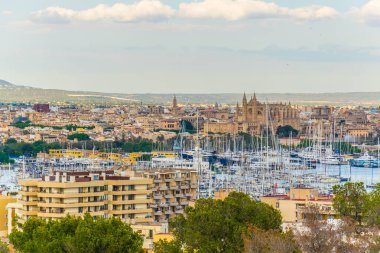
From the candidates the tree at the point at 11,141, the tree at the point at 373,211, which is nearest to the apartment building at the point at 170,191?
the tree at the point at 373,211

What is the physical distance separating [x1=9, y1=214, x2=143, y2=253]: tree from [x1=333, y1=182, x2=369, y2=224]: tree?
17.4 feet

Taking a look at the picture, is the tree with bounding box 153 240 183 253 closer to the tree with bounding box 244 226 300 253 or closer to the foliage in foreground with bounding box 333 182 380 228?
the tree with bounding box 244 226 300 253

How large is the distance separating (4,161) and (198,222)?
8521 centimetres

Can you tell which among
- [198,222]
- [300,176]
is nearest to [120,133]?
[300,176]

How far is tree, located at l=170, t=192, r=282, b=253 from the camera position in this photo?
25281 millimetres

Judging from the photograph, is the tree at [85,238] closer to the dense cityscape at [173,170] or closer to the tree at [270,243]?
the dense cityscape at [173,170]

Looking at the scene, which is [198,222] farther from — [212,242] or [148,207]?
[148,207]

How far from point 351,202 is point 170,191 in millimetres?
14830

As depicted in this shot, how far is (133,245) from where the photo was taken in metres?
25.1

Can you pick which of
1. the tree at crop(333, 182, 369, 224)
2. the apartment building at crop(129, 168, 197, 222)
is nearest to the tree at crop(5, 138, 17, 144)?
the apartment building at crop(129, 168, 197, 222)

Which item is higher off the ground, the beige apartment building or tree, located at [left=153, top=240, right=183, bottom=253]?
tree, located at [left=153, top=240, right=183, bottom=253]

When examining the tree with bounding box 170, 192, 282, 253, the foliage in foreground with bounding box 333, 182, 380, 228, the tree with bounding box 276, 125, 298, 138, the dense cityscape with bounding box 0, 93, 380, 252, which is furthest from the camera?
the tree with bounding box 276, 125, 298, 138

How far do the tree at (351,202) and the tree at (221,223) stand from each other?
180 cm

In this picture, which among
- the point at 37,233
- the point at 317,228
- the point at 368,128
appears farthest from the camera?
the point at 368,128
